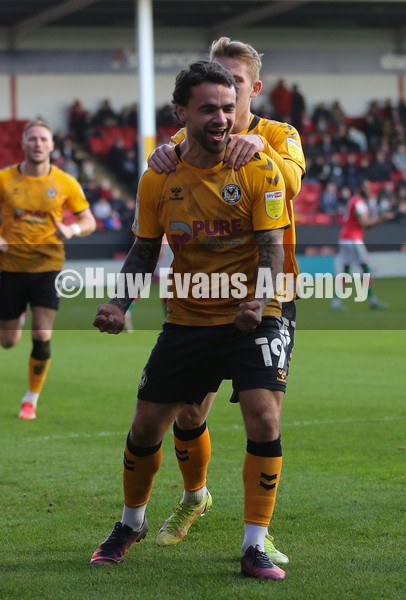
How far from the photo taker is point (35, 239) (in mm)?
10039

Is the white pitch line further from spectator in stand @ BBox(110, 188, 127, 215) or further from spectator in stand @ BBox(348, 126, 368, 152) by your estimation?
spectator in stand @ BBox(348, 126, 368, 152)

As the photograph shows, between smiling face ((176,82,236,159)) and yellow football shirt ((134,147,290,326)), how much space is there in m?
0.16

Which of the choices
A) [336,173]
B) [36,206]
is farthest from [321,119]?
[36,206]

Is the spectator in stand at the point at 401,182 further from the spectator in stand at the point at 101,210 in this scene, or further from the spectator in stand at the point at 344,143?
the spectator in stand at the point at 101,210

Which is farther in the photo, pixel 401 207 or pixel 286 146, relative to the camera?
pixel 401 207

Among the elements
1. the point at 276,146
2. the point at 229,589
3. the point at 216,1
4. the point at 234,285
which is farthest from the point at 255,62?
the point at 216,1

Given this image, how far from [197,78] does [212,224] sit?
63cm

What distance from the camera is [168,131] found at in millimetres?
36250

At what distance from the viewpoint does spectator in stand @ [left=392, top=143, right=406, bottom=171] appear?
122 feet

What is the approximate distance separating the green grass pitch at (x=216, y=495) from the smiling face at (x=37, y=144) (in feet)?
7.52

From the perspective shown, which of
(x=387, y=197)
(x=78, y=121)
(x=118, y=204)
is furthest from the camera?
(x=78, y=121)

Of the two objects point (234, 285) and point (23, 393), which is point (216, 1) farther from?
point (234, 285)

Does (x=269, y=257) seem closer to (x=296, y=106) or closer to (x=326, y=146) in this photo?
(x=326, y=146)

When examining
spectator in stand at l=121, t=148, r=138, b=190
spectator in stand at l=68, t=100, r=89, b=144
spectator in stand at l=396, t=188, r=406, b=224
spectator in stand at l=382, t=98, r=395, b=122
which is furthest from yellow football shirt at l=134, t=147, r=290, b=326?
spectator in stand at l=382, t=98, r=395, b=122
